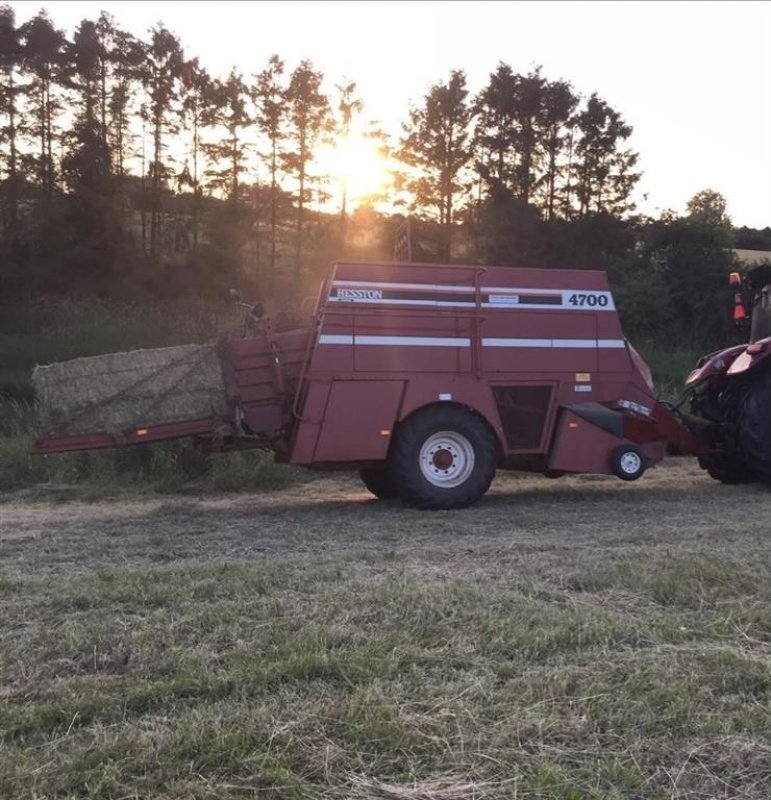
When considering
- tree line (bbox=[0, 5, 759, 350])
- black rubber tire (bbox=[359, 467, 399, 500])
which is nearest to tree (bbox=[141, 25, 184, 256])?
tree line (bbox=[0, 5, 759, 350])

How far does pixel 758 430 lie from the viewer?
360 inches

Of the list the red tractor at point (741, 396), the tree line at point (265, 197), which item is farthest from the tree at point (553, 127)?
the red tractor at point (741, 396)

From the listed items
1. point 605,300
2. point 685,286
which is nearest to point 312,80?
point 685,286

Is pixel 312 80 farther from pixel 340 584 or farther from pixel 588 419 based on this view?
pixel 340 584

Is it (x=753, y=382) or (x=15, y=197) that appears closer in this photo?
(x=753, y=382)

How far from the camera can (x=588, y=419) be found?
28.4 feet

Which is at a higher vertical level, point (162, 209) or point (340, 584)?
point (162, 209)

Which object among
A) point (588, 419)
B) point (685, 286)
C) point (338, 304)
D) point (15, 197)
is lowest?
point (588, 419)

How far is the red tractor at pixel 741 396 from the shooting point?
9148mm

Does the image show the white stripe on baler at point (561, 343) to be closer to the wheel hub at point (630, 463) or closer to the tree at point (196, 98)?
the wheel hub at point (630, 463)

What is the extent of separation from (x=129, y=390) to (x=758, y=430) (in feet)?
20.3

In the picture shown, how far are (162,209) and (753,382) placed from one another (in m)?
31.7

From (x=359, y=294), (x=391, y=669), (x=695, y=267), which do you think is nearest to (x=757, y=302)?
(x=359, y=294)

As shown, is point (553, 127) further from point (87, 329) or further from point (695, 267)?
point (87, 329)
